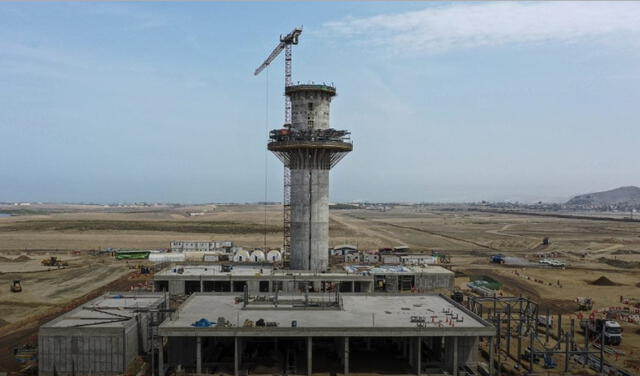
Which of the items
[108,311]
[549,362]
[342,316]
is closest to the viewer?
[549,362]

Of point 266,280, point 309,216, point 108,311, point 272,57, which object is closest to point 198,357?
point 108,311

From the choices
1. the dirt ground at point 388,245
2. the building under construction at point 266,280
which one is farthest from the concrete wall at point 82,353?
the building under construction at point 266,280

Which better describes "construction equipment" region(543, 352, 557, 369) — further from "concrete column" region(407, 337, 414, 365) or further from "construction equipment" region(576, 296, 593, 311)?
"construction equipment" region(576, 296, 593, 311)

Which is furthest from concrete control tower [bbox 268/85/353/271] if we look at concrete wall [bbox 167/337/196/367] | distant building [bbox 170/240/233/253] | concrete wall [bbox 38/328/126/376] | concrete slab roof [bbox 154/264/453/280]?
distant building [bbox 170/240/233/253]

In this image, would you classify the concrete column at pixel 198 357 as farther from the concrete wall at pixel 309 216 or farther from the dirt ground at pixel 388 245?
the dirt ground at pixel 388 245

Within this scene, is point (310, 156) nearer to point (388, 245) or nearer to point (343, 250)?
point (343, 250)
